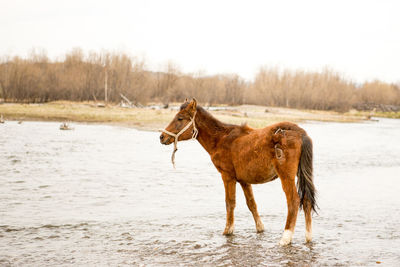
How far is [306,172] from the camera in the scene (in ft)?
19.0

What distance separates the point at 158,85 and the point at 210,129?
77.8 m

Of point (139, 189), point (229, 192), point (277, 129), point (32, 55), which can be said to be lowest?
point (139, 189)

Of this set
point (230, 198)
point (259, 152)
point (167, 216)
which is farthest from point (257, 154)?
point (167, 216)

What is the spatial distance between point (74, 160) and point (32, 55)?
6327cm

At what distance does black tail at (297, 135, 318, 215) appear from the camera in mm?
5730

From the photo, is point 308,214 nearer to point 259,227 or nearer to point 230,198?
point 259,227

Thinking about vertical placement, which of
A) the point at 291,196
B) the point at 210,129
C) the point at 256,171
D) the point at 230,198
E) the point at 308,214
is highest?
the point at 210,129

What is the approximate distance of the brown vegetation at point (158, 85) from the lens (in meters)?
62.1

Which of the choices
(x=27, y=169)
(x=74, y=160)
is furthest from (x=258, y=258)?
(x=74, y=160)

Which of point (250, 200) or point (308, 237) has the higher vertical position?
point (250, 200)

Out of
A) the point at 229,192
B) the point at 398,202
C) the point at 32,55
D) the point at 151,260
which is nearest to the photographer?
the point at 151,260

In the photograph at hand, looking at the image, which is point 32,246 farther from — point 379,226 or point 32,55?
point 32,55

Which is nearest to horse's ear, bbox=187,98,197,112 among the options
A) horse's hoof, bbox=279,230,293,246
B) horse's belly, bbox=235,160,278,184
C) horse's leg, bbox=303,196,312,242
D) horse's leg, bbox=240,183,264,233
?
horse's belly, bbox=235,160,278,184

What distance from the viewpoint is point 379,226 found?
7.26 meters
